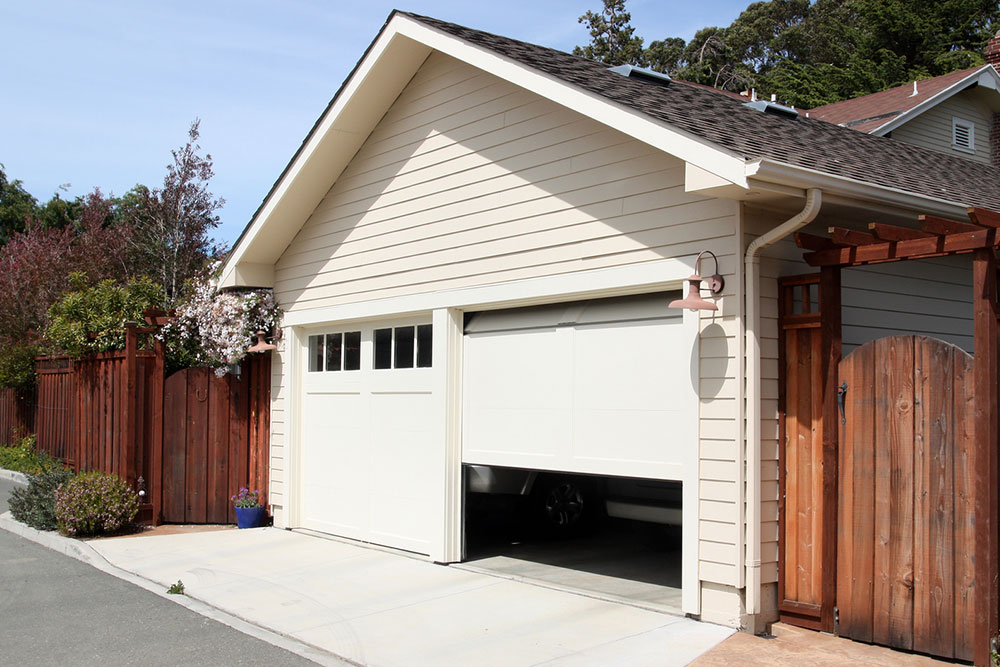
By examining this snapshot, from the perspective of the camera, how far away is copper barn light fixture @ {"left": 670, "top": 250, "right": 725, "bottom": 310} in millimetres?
6418

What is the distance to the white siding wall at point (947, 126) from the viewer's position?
19344 millimetres

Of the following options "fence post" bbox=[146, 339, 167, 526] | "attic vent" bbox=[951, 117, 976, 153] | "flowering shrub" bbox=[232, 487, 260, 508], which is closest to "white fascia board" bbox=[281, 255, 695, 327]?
"flowering shrub" bbox=[232, 487, 260, 508]

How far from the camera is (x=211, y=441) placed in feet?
39.8

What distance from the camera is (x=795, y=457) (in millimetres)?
6586

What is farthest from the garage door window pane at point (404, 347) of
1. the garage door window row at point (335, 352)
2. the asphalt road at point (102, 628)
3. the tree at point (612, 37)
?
the tree at point (612, 37)

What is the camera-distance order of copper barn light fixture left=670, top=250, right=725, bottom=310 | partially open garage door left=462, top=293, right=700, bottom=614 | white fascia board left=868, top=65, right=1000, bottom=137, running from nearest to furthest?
copper barn light fixture left=670, top=250, right=725, bottom=310 → partially open garage door left=462, top=293, right=700, bottom=614 → white fascia board left=868, top=65, right=1000, bottom=137

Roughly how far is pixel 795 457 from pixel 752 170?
7.05 ft

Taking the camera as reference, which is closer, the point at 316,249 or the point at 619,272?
the point at 619,272

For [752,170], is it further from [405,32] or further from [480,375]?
[405,32]

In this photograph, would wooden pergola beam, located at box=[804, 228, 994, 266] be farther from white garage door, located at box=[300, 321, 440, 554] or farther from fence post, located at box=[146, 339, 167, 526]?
fence post, located at box=[146, 339, 167, 526]

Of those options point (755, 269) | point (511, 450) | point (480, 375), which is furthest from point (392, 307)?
point (755, 269)

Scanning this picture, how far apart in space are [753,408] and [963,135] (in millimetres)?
17552

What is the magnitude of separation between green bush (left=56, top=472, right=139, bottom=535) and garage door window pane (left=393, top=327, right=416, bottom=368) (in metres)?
4.04

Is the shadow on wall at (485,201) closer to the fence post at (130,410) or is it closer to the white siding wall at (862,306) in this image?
the white siding wall at (862,306)
